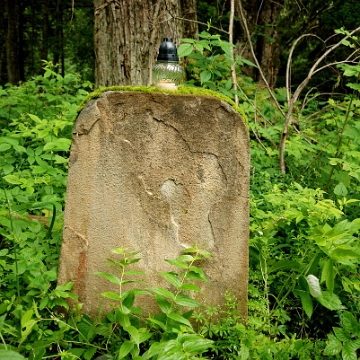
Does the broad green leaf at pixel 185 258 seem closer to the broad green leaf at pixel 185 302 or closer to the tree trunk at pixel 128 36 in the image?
the broad green leaf at pixel 185 302

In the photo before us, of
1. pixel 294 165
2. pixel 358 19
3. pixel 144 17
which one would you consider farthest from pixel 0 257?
pixel 358 19

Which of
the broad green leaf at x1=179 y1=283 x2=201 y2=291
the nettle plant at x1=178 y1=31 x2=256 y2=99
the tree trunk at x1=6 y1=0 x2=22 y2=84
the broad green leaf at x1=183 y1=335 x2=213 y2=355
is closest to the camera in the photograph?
the broad green leaf at x1=183 y1=335 x2=213 y2=355

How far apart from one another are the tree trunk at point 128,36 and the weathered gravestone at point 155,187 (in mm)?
2027

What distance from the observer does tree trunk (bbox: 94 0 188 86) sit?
438cm

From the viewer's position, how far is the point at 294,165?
15.5ft

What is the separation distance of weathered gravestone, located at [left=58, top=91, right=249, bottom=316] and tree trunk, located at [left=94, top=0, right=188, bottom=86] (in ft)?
6.65

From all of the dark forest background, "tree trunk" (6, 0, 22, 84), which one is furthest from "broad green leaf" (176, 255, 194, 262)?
"tree trunk" (6, 0, 22, 84)

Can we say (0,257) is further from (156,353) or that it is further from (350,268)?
(350,268)

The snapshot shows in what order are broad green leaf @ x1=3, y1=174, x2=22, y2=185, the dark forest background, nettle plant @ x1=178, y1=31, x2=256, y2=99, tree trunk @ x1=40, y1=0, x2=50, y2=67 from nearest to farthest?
broad green leaf @ x1=3, y1=174, x2=22, y2=185 → nettle plant @ x1=178, y1=31, x2=256, y2=99 → the dark forest background → tree trunk @ x1=40, y1=0, x2=50, y2=67

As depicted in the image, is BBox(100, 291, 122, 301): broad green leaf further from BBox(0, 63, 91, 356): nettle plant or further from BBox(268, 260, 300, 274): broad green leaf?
BBox(268, 260, 300, 274): broad green leaf

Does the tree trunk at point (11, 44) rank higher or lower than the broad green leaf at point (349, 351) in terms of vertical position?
higher

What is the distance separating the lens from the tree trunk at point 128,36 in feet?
14.4

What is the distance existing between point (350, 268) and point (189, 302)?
47.1 inches

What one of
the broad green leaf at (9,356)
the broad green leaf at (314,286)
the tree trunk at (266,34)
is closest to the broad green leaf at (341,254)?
the broad green leaf at (314,286)
